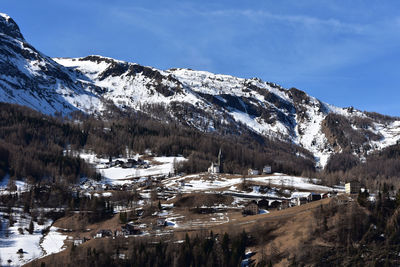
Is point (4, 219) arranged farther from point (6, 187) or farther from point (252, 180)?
point (252, 180)

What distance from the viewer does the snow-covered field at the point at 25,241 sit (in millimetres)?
112688

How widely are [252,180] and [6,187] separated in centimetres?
9230

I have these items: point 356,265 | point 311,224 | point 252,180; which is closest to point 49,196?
point 252,180

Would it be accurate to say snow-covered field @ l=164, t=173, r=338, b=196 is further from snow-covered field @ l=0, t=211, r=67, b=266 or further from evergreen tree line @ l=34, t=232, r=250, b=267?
evergreen tree line @ l=34, t=232, r=250, b=267

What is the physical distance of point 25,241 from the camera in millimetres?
124312

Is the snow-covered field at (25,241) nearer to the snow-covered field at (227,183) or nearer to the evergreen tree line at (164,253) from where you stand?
the evergreen tree line at (164,253)

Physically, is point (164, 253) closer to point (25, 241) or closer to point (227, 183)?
point (25, 241)

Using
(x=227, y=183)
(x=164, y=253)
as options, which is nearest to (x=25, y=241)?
(x=164, y=253)

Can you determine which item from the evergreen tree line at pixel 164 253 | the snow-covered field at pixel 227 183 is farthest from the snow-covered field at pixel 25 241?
the snow-covered field at pixel 227 183

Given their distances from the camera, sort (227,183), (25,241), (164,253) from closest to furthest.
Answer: (164,253) < (25,241) < (227,183)

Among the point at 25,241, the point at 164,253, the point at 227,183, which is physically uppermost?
the point at 227,183

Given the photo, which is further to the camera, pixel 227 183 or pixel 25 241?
pixel 227 183

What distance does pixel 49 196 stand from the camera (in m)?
163

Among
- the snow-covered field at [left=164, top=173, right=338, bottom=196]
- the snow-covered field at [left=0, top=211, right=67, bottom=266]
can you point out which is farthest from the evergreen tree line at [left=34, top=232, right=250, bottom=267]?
the snow-covered field at [left=164, top=173, right=338, bottom=196]
